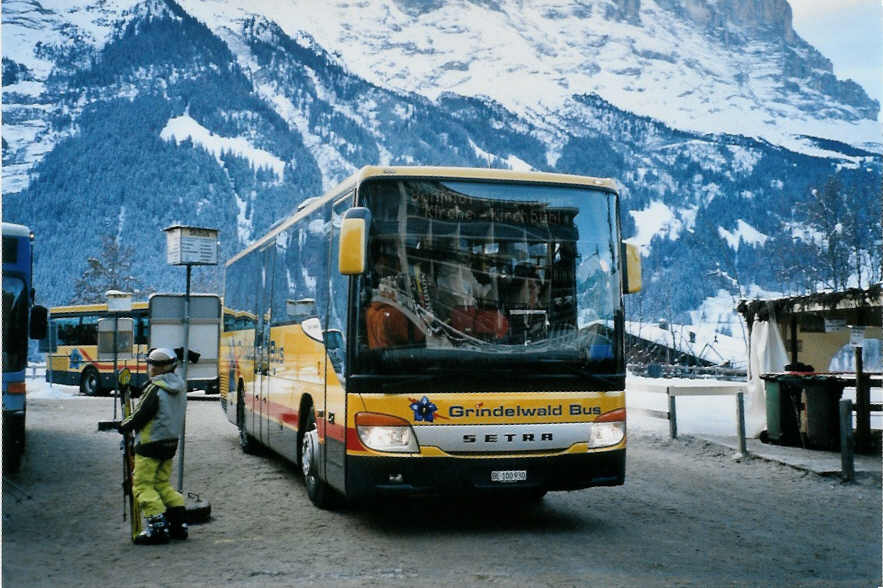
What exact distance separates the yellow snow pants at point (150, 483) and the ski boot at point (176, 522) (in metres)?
0.14

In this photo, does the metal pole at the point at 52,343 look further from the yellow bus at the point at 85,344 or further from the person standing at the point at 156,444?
the person standing at the point at 156,444

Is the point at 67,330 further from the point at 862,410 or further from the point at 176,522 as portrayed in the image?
the point at 176,522

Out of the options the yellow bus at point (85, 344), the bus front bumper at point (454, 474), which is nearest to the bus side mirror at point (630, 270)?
the bus front bumper at point (454, 474)

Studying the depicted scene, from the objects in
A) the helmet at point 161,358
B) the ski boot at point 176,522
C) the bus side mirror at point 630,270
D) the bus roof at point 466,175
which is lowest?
the ski boot at point 176,522

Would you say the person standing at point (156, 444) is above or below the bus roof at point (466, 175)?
below

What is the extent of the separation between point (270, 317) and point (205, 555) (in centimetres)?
468

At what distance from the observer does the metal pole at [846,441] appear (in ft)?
38.3

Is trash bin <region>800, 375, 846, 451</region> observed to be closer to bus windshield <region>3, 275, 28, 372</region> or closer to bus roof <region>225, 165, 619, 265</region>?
bus roof <region>225, 165, 619, 265</region>

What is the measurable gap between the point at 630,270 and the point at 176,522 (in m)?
4.35

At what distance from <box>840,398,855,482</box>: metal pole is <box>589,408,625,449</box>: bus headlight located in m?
4.43

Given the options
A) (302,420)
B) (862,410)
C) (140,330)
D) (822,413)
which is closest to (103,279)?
(140,330)

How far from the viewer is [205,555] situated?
7730 millimetres

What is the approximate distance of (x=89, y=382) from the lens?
118 ft

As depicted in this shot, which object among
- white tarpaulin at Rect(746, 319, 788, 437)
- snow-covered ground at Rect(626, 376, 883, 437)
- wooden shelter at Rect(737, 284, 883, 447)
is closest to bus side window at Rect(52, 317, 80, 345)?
snow-covered ground at Rect(626, 376, 883, 437)
